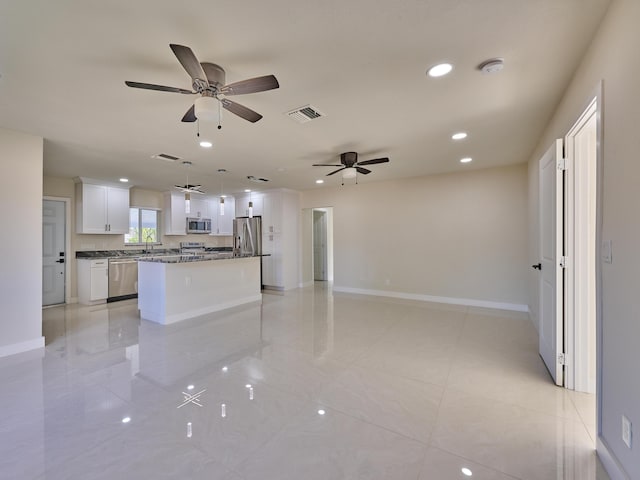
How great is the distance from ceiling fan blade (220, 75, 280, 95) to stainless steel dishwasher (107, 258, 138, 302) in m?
5.68

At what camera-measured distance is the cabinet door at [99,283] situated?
5.75m

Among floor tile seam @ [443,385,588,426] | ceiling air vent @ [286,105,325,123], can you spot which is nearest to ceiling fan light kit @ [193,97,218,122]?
ceiling air vent @ [286,105,325,123]

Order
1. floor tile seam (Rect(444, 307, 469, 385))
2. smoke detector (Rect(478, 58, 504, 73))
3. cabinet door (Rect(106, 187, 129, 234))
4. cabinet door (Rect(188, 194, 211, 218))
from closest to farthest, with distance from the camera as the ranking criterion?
1. smoke detector (Rect(478, 58, 504, 73))
2. floor tile seam (Rect(444, 307, 469, 385))
3. cabinet door (Rect(106, 187, 129, 234))
4. cabinet door (Rect(188, 194, 211, 218))

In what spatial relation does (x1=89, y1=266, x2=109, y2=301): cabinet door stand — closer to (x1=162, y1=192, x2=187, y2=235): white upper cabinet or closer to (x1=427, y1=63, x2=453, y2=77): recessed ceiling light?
(x1=162, y1=192, x2=187, y2=235): white upper cabinet

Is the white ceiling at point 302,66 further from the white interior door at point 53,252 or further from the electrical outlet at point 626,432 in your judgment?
the white interior door at point 53,252

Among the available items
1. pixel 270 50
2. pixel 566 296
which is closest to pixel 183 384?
pixel 270 50

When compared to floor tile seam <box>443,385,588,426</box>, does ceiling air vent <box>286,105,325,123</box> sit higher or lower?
higher

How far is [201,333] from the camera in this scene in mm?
3914

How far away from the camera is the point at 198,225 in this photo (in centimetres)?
789

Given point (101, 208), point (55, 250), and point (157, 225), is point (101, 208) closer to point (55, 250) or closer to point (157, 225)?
point (55, 250)

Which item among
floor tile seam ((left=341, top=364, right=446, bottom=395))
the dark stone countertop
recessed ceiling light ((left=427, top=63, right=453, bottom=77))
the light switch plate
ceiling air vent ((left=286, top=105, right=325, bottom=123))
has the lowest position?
floor tile seam ((left=341, top=364, right=446, bottom=395))

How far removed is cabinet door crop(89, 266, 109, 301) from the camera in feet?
18.9

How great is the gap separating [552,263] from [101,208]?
7695mm

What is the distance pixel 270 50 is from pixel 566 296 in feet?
9.98
